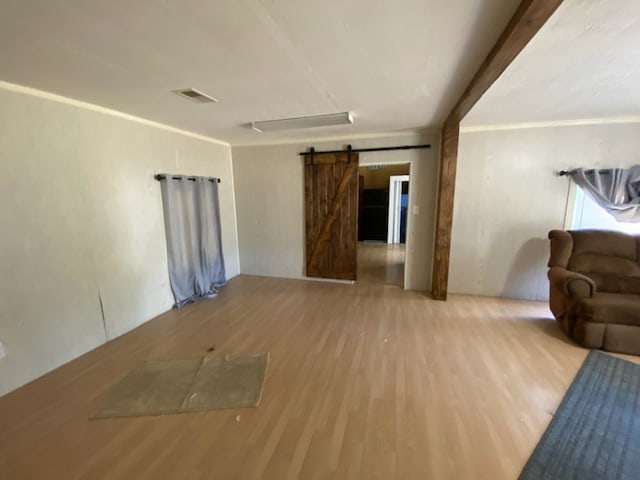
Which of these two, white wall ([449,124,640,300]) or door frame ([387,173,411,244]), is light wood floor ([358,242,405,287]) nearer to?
door frame ([387,173,411,244])

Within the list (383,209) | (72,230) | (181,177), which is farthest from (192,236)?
(383,209)

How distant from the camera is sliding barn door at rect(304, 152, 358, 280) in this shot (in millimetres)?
4207

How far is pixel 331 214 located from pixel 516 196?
2.52m

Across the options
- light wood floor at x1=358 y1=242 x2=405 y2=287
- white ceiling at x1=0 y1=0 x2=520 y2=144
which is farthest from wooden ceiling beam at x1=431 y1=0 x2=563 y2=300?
light wood floor at x1=358 y1=242 x2=405 y2=287

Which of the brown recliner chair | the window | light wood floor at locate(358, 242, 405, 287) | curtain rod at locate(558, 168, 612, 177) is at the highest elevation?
curtain rod at locate(558, 168, 612, 177)

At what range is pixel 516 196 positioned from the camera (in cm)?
359

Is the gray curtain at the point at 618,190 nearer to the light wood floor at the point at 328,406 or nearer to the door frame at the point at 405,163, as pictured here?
the light wood floor at the point at 328,406

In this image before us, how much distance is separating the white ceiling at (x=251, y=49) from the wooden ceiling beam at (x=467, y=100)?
8 cm

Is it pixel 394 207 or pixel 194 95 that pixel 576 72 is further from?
pixel 394 207

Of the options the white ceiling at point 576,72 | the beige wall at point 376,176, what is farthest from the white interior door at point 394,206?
the white ceiling at point 576,72

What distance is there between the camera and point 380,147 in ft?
13.1

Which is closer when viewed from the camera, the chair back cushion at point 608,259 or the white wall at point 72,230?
the white wall at point 72,230

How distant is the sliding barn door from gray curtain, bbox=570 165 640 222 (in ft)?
9.43

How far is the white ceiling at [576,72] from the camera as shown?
140 centimetres
